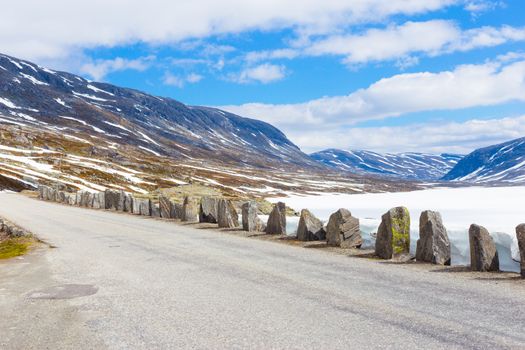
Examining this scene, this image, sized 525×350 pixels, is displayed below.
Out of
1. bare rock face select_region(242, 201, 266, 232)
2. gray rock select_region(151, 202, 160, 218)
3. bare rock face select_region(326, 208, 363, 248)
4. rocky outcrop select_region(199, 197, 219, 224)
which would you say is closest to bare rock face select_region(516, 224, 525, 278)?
bare rock face select_region(326, 208, 363, 248)

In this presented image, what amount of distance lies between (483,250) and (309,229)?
26.1 ft

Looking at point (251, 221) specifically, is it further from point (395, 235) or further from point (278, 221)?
point (395, 235)

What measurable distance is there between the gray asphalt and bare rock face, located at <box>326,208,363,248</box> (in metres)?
1.96

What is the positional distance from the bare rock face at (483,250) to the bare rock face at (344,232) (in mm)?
5384

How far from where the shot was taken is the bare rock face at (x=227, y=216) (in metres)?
25.5

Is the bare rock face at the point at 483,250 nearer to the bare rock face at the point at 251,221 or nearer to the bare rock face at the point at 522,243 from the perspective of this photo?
the bare rock face at the point at 522,243

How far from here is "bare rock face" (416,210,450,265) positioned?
13.4m

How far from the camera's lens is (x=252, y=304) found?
896 cm

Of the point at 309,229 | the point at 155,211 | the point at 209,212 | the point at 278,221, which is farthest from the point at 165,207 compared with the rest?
the point at 309,229

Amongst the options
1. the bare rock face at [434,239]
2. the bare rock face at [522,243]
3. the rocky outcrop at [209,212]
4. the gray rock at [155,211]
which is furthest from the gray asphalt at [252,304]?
the gray rock at [155,211]

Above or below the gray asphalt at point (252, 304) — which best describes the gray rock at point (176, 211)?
above

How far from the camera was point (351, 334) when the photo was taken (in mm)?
7105

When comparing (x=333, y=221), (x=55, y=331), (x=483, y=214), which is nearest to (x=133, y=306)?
(x=55, y=331)

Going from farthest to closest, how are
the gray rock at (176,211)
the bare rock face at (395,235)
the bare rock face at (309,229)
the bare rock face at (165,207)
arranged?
the bare rock face at (165,207) → the gray rock at (176,211) → the bare rock face at (309,229) → the bare rock face at (395,235)
